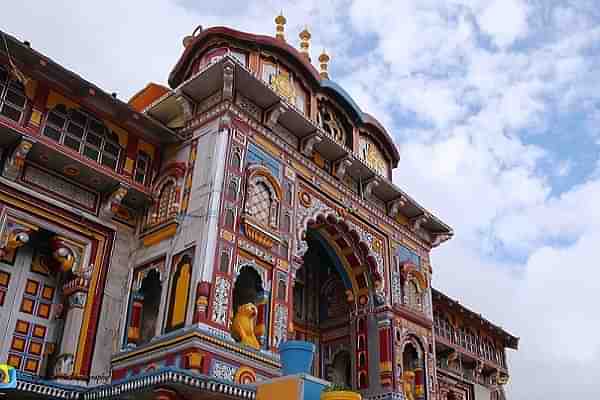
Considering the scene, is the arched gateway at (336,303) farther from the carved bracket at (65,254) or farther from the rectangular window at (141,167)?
the carved bracket at (65,254)

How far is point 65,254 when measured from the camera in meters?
12.1

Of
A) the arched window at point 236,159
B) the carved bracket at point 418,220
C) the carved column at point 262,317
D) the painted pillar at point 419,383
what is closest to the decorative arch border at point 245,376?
the carved column at point 262,317

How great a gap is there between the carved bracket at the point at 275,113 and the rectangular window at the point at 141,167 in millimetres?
2711

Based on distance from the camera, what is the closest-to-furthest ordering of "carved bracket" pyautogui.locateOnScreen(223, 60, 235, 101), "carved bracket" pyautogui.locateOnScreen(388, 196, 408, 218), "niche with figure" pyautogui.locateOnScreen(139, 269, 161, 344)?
"niche with figure" pyautogui.locateOnScreen(139, 269, 161, 344)
"carved bracket" pyautogui.locateOnScreen(223, 60, 235, 101)
"carved bracket" pyautogui.locateOnScreen(388, 196, 408, 218)

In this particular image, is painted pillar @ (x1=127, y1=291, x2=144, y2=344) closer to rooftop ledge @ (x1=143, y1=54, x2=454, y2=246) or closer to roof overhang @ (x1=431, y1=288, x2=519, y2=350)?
rooftop ledge @ (x1=143, y1=54, x2=454, y2=246)

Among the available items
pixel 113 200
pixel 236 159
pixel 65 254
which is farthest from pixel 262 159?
pixel 65 254

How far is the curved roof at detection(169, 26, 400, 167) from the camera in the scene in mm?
15289

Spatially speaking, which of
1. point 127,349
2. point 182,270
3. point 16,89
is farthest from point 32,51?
point 127,349

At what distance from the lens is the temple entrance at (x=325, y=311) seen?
656 inches

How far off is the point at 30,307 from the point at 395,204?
9.64 m

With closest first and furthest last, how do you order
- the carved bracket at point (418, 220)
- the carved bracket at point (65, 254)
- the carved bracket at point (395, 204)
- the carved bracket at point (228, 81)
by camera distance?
the carved bracket at point (65, 254) → the carved bracket at point (228, 81) → the carved bracket at point (395, 204) → the carved bracket at point (418, 220)

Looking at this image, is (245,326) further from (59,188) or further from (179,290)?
(59,188)

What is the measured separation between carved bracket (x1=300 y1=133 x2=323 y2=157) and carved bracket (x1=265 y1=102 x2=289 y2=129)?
3.54ft

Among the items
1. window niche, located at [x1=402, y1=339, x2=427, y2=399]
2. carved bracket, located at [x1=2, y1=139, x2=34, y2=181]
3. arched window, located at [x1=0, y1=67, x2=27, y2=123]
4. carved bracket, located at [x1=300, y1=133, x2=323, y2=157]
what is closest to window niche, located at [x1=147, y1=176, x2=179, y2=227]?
carved bracket, located at [x1=2, y1=139, x2=34, y2=181]
